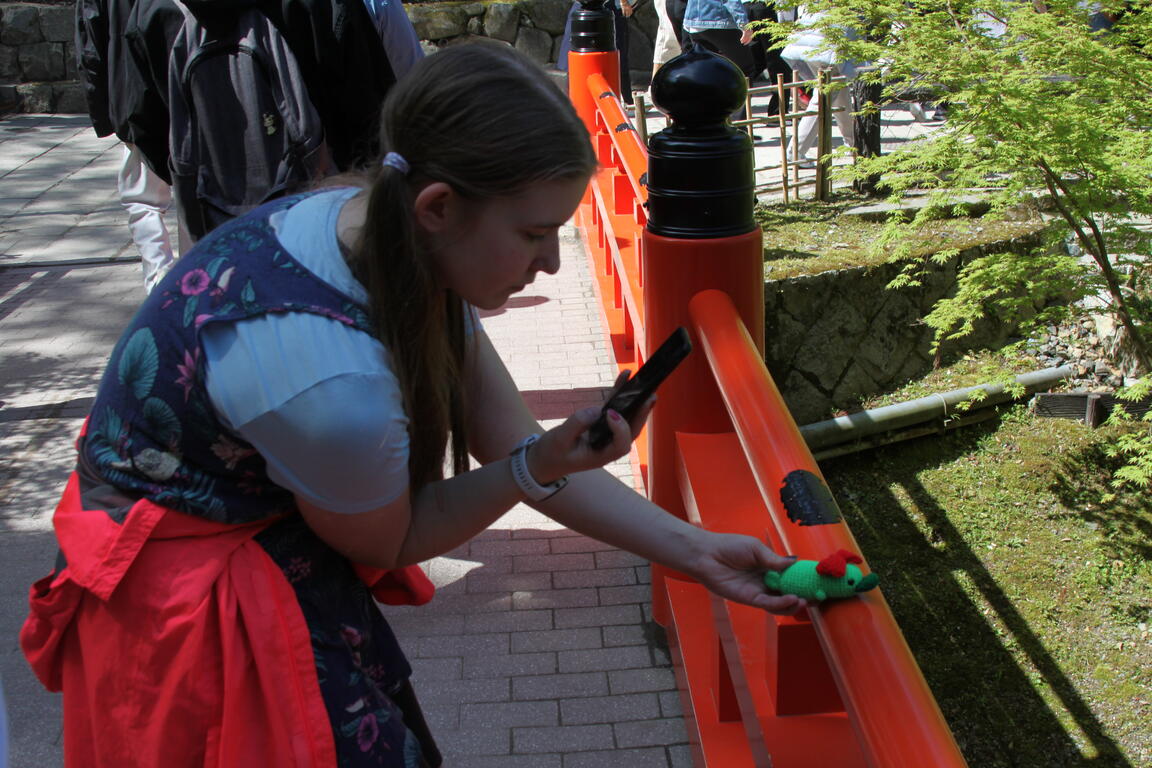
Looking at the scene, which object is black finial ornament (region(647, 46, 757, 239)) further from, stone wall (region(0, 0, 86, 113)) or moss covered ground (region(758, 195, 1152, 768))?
stone wall (region(0, 0, 86, 113))

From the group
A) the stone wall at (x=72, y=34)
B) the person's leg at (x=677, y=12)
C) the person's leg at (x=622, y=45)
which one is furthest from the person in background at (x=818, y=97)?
the stone wall at (x=72, y=34)

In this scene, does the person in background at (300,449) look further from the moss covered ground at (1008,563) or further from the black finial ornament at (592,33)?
the black finial ornament at (592,33)

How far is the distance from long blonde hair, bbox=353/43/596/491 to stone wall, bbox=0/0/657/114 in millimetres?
11069

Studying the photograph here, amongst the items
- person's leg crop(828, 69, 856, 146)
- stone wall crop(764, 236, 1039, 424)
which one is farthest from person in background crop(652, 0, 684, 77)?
stone wall crop(764, 236, 1039, 424)

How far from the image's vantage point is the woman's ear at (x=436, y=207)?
1389mm

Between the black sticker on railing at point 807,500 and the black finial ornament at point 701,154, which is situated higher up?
the black finial ornament at point 701,154

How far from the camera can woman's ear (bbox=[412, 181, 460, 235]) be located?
54.7 inches

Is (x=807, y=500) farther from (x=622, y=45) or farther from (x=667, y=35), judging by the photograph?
(x=622, y=45)

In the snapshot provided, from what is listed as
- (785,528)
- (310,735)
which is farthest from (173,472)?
(785,528)

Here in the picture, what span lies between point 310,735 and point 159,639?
230 mm

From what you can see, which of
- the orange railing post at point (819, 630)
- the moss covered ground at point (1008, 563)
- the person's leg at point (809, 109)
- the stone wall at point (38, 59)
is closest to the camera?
the orange railing post at point (819, 630)

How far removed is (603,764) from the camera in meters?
2.64

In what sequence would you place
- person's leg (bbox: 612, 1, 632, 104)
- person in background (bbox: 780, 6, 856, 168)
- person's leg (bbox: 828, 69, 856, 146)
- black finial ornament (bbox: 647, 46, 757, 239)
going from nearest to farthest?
black finial ornament (bbox: 647, 46, 757, 239)
person in background (bbox: 780, 6, 856, 168)
person's leg (bbox: 828, 69, 856, 146)
person's leg (bbox: 612, 1, 632, 104)

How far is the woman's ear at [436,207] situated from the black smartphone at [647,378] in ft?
1.11
